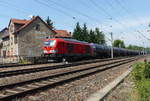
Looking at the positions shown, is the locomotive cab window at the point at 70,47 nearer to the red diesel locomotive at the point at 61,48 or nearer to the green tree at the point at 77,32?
the red diesel locomotive at the point at 61,48

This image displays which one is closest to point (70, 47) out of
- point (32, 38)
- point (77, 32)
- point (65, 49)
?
point (65, 49)

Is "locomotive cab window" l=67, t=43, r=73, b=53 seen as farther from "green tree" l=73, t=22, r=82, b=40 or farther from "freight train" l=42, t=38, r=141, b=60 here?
"green tree" l=73, t=22, r=82, b=40

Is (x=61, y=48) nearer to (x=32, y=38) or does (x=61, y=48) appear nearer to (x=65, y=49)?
(x=65, y=49)

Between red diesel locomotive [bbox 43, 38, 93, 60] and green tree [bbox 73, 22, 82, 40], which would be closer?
red diesel locomotive [bbox 43, 38, 93, 60]

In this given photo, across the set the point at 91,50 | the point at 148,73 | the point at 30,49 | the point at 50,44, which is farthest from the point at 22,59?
the point at 148,73

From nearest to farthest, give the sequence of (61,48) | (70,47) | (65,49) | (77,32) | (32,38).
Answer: (61,48), (65,49), (70,47), (32,38), (77,32)

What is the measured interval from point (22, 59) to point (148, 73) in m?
22.4

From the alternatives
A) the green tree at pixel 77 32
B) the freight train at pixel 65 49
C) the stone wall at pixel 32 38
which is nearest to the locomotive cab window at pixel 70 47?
the freight train at pixel 65 49

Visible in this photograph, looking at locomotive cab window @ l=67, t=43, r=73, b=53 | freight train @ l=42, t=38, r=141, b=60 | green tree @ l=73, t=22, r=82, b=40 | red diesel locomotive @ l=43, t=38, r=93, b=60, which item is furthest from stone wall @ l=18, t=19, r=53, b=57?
locomotive cab window @ l=67, t=43, r=73, b=53

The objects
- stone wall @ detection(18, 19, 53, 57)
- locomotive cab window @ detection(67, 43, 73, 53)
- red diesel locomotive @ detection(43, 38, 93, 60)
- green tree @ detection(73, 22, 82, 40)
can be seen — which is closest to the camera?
red diesel locomotive @ detection(43, 38, 93, 60)

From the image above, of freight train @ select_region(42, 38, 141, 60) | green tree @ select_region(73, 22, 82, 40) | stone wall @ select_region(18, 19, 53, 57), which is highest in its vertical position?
green tree @ select_region(73, 22, 82, 40)

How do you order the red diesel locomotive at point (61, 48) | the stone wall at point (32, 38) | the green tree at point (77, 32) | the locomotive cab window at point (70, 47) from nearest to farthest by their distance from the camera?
1. the red diesel locomotive at point (61, 48)
2. the locomotive cab window at point (70, 47)
3. the stone wall at point (32, 38)
4. the green tree at point (77, 32)

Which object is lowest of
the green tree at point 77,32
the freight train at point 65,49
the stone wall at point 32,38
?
the freight train at point 65,49

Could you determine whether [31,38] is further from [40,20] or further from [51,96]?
[51,96]
